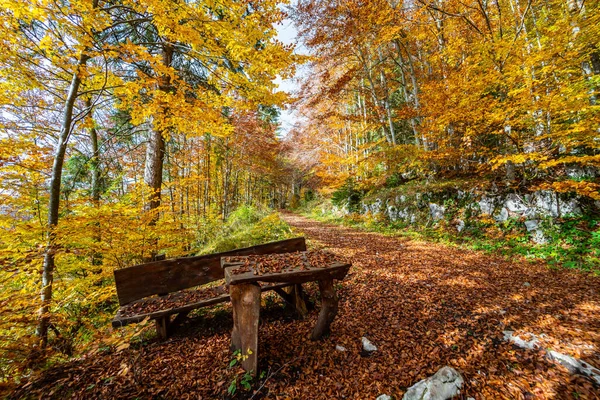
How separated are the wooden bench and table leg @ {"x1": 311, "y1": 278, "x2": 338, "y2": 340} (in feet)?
1.64

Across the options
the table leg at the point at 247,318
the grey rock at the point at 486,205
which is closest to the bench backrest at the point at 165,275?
the table leg at the point at 247,318

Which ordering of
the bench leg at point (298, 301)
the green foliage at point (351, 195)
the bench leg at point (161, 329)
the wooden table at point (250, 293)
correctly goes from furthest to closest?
the green foliage at point (351, 195) < the bench leg at point (298, 301) < the bench leg at point (161, 329) < the wooden table at point (250, 293)

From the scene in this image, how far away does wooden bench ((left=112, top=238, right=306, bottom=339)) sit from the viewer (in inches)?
106

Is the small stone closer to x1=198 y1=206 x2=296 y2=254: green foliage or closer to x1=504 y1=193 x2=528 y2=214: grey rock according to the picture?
x1=198 y1=206 x2=296 y2=254: green foliage

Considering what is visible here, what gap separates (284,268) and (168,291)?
1852 millimetres

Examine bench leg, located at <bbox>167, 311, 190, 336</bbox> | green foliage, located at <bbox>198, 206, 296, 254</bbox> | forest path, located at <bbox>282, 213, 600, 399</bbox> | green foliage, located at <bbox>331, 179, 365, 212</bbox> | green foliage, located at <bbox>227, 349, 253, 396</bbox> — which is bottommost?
forest path, located at <bbox>282, 213, 600, 399</bbox>

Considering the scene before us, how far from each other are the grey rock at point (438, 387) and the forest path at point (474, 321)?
108 mm

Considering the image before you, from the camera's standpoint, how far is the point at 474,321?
2.87 m

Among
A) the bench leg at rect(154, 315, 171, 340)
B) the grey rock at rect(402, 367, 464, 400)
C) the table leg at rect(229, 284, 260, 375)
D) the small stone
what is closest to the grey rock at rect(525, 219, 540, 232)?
the grey rock at rect(402, 367, 464, 400)

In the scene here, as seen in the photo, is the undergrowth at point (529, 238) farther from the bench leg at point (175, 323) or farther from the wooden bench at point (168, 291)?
the bench leg at point (175, 323)

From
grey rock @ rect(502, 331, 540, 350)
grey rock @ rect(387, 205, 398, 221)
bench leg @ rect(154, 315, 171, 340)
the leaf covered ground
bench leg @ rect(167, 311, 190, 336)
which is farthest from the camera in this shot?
grey rock @ rect(387, 205, 398, 221)

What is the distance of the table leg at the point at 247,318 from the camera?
215 centimetres

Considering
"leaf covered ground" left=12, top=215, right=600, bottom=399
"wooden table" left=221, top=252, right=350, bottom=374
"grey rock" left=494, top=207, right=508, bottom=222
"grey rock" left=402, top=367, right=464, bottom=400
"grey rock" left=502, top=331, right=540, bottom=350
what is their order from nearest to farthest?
"grey rock" left=402, top=367, right=464, bottom=400, "leaf covered ground" left=12, top=215, right=600, bottom=399, "wooden table" left=221, top=252, right=350, bottom=374, "grey rock" left=502, top=331, right=540, bottom=350, "grey rock" left=494, top=207, right=508, bottom=222

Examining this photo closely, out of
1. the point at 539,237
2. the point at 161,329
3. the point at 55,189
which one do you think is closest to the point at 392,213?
the point at 539,237
